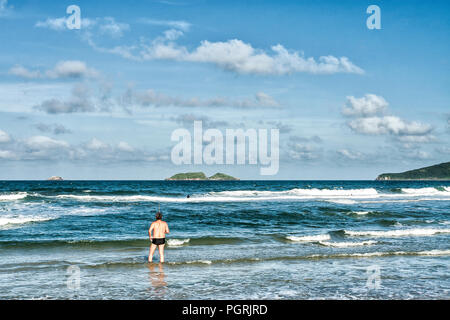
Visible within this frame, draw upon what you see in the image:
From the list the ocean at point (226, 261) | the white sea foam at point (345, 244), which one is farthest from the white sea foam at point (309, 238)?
the white sea foam at point (345, 244)

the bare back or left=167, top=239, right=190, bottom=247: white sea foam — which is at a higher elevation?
the bare back

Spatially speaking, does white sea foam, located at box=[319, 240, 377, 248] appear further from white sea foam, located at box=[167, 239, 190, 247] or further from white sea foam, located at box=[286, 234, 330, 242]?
white sea foam, located at box=[167, 239, 190, 247]

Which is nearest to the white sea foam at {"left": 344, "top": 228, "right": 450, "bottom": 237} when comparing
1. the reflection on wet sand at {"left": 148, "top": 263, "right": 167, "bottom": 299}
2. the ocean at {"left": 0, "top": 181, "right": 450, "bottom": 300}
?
the ocean at {"left": 0, "top": 181, "right": 450, "bottom": 300}

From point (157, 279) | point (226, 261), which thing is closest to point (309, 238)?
point (226, 261)

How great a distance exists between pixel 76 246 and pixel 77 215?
13.0 m

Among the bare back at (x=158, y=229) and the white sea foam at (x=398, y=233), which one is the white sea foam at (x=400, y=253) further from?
the bare back at (x=158, y=229)

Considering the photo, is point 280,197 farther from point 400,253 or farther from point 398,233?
point 400,253

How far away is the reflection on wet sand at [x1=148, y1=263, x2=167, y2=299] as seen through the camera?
35.6ft

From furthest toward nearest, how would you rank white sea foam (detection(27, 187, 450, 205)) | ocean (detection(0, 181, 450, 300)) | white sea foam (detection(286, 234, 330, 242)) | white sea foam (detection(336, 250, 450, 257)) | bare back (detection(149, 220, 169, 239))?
white sea foam (detection(27, 187, 450, 205)) → white sea foam (detection(286, 234, 330, 242)) → white sea foam (detection(336, 250, 450, 257)) → bare back (detection(149, 220, 169, 239)) → ocean (detection(0, 181, 450, 300))

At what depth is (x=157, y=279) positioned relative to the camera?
1227cm

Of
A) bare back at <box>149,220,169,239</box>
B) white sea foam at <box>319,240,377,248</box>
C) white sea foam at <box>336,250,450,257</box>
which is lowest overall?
white sea foam at <box>319,240,377,248</box>

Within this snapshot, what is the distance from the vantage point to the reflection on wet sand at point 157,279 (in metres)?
10.8
